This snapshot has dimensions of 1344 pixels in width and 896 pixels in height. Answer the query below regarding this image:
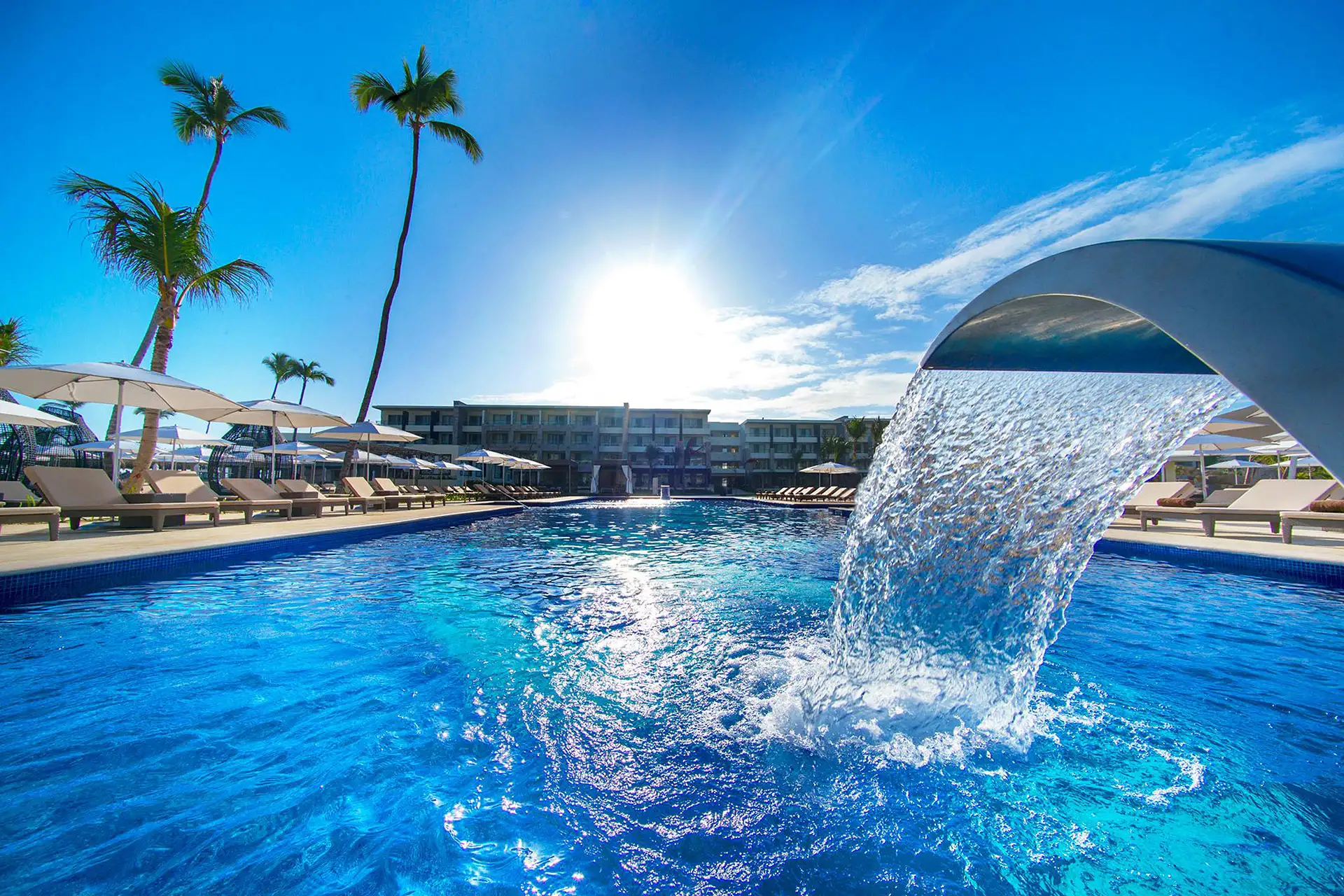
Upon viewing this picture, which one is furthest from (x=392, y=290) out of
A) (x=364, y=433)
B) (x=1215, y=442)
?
(x=1215, y=442)

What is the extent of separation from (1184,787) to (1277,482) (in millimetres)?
12911

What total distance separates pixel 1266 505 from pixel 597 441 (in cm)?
5170

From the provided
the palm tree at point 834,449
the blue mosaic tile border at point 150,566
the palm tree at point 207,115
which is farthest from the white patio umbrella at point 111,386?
the palm tree at point 834,449

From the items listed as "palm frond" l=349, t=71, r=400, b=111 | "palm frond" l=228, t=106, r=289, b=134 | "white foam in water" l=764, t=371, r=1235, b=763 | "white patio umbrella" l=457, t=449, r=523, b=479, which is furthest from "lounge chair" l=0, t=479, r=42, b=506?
"white foam in water" l=764, t=371, r=1235, b=763

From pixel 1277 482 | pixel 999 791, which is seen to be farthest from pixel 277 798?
pixel 1277 482

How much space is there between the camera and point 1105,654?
493cm

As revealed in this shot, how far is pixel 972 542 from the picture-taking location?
3.87 metres

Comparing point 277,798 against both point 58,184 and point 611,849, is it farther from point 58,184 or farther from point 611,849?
point 58,184

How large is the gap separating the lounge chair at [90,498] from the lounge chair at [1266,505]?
20.0 metres

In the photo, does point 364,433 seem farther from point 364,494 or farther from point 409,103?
point 409,103

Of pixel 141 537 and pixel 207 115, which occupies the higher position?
pixel 207 115

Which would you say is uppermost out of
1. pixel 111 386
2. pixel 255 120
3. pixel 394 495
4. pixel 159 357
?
pixel 255 120

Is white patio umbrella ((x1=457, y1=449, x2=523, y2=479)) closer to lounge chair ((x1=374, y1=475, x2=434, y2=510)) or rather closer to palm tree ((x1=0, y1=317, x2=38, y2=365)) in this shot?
lounge chair ((x1=374, y1=475, x2=434, y2=510))

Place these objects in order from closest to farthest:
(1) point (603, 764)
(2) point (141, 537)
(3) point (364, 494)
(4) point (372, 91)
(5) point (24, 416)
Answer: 1. (1) point (603, 764)
2. (2) point (141, 537)
3. (5) point (24, 416)
4. (3) point (364, 494)
5. (4) point (372, 91)
